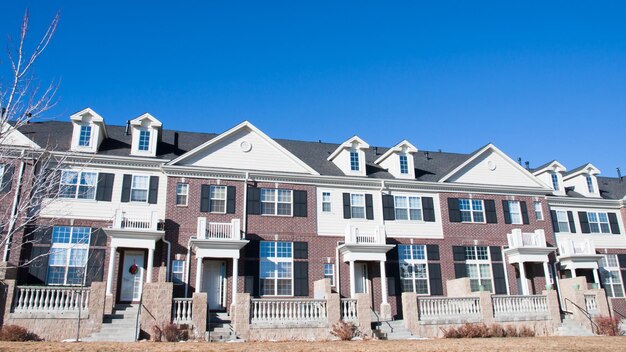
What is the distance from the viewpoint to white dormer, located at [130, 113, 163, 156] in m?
Answer: 27.0

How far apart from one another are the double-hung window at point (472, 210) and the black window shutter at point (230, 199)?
1361cm

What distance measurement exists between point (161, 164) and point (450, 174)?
55.2ft

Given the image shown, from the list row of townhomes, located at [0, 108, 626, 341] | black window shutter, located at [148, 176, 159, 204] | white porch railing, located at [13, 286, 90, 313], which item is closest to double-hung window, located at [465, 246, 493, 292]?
row of townhomes, located at [0, 108, 626, 341]

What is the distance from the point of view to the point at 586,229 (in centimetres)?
3391

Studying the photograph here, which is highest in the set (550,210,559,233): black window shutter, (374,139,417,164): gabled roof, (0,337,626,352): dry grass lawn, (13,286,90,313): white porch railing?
(374,139,417,164): gabled roof

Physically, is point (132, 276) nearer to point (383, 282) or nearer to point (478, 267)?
point (383, 282)

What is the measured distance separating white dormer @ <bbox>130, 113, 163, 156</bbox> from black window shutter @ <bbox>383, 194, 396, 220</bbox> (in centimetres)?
1314

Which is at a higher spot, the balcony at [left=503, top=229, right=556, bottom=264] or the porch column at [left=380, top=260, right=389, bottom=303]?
the balcony at [left=503, top=229, right=556, bottom=264]

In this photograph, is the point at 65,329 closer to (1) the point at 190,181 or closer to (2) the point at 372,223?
(1) the point at 190,181

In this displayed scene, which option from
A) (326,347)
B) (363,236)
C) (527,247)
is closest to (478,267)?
(527,247)

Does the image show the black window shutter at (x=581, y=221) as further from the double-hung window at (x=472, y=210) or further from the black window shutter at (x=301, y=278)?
the black window shutter at (x=301, y=278)

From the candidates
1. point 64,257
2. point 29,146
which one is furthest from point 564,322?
point 29,146

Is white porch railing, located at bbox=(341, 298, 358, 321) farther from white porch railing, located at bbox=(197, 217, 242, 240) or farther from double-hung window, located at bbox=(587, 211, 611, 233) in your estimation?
double-hung window, located at bbox=(587, 211, 611, 233)

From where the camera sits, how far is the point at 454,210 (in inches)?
1203
